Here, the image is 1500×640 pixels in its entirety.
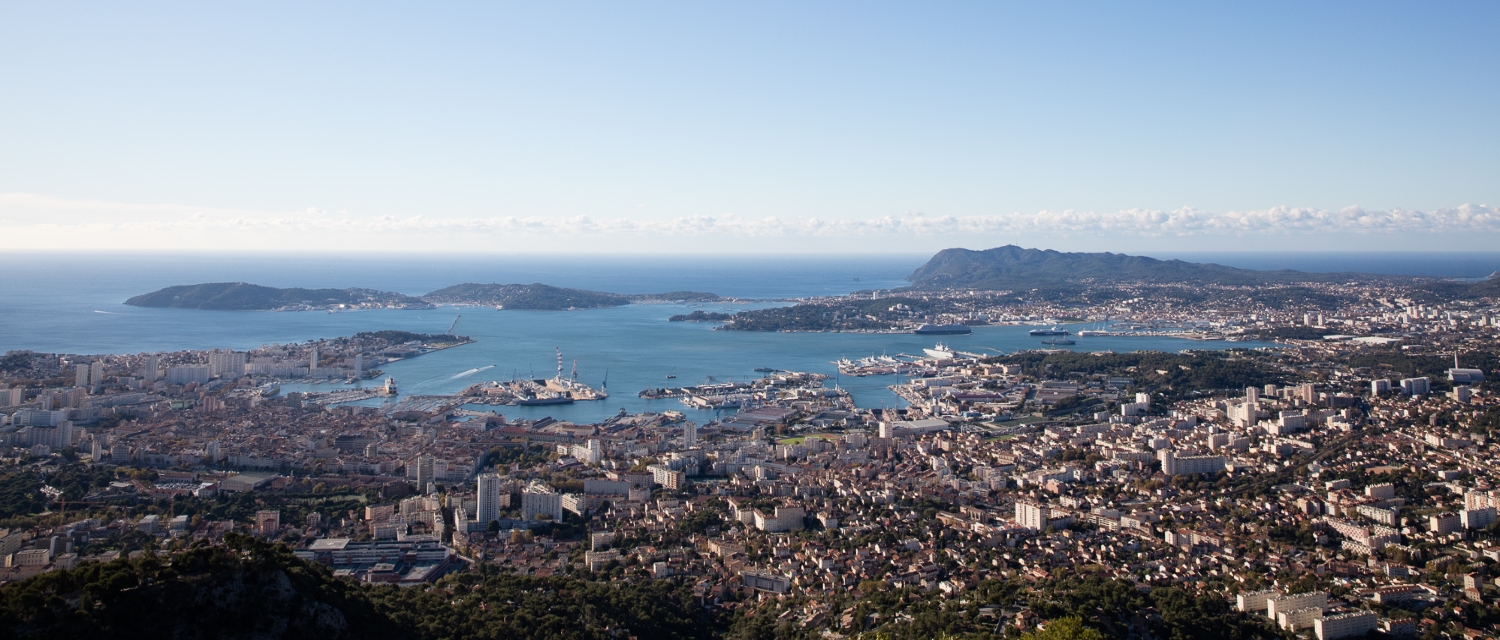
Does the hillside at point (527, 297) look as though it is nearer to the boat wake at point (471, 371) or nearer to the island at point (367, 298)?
the island at point (367, 298)

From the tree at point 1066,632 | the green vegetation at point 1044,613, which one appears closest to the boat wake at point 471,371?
the green vegetation at point 1044,613

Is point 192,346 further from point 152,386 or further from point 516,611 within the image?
point 516,611

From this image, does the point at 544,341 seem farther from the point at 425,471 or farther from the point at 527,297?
the point at 425,471

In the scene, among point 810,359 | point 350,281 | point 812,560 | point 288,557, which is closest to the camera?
point 288,557

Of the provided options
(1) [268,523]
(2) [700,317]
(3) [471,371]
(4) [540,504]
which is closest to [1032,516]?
(4) [540,504]

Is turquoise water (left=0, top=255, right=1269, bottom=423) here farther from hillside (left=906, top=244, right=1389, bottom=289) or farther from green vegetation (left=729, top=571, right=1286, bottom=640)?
hillside (left=906, top=244, right=1389, bottom=289)

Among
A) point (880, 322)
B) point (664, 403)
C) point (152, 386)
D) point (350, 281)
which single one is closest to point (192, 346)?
point (152, 386)

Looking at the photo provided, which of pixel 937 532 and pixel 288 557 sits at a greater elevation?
pixel 288 557
